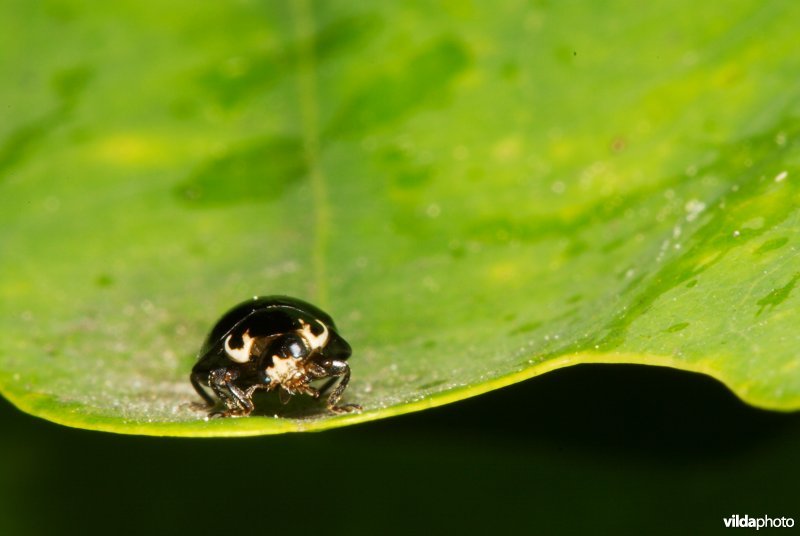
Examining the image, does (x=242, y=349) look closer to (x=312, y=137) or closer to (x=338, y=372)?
(x=338, y=372)

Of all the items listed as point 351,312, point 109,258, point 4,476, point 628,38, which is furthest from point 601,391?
point 4,476

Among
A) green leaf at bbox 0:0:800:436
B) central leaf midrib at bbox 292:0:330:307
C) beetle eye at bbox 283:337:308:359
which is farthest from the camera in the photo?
central leaf midrib at bbox 292:0:330:307

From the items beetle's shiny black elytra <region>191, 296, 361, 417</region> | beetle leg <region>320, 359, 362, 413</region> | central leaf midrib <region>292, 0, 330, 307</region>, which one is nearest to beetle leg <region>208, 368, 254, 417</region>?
beetle's shiny black elytra <region>191, 296, 361, 417</region>

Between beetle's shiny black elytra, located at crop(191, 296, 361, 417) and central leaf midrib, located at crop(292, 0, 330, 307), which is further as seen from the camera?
central leaf midrib, located at crop(292, 0, 330, 307)

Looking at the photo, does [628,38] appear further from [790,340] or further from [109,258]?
[109,258]

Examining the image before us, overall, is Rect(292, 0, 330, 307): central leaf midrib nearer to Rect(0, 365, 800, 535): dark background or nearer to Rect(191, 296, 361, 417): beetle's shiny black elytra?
Rect(191, 296, 361, 417): beetle's shiny black elytra

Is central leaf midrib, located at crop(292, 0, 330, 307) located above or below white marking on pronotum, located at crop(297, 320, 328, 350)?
above
